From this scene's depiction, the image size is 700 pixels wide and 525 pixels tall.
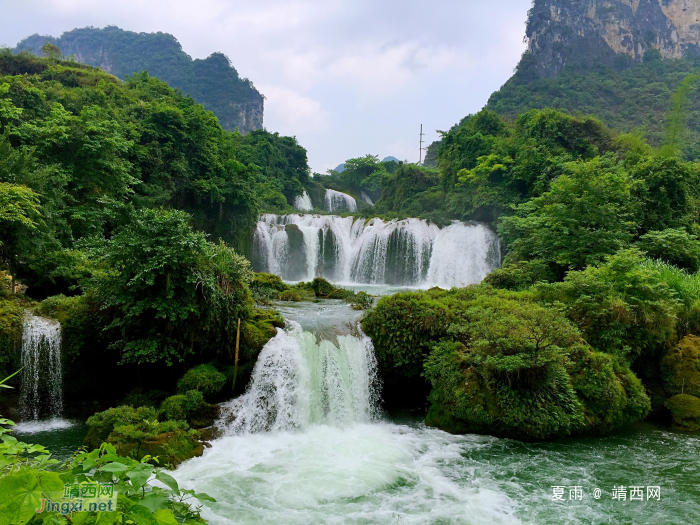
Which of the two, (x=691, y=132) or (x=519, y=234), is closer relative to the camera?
(x=519, y=234)

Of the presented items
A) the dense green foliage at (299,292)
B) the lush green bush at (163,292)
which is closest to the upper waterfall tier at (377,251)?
the dense green foliage at (299,292)

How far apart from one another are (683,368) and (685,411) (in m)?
0.95

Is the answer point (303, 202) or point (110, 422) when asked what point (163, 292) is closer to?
point (110, 422)

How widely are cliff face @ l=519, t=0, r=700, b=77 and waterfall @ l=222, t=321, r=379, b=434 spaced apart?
59.0 meters

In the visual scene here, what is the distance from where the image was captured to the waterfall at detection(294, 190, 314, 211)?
3753cm

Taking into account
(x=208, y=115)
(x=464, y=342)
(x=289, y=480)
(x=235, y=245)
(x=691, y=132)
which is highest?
(x=691, y=132)

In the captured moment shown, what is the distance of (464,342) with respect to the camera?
844 centimetres

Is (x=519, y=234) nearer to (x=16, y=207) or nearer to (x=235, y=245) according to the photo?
(x=235, y=245)

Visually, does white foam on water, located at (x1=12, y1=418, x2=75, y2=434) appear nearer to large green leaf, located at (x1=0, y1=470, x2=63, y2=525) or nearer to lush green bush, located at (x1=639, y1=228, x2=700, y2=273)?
large green leaf, located at (x1=0, y1=470, x2=63, y2=525)

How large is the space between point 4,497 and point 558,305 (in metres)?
9.32

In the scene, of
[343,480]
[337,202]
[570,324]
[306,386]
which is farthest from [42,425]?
[337,202]

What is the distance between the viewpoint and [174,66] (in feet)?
249

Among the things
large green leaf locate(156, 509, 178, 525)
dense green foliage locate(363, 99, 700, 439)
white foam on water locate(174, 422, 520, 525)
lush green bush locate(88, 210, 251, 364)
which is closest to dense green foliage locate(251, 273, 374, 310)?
dense green foliage locate(363, 99, 700, 439)

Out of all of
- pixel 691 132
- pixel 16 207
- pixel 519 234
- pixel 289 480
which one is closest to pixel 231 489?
pixel 289 480
